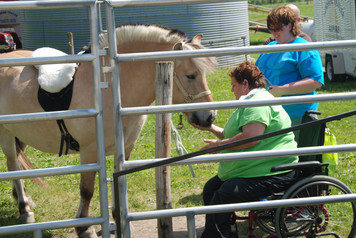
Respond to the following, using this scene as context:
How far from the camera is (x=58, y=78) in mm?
4203

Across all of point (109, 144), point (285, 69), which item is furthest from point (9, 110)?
point (285, 69)

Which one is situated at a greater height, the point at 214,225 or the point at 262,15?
the point at 262,15

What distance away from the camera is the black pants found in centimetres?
355

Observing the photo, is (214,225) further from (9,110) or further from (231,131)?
(9,110)

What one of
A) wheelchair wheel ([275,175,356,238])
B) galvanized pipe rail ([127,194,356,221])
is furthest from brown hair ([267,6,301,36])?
galvanized pipe rail ([127,194,356,221])

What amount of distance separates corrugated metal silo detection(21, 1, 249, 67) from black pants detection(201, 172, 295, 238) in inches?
508

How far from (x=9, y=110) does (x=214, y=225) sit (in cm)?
231

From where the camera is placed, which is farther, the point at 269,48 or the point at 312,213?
the point at 312,213

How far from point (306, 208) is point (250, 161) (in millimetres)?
624

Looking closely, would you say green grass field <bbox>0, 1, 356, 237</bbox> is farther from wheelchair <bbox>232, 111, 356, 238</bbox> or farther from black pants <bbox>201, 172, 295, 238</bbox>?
black pants <bbox>201, 172, 295, 238</bbox>

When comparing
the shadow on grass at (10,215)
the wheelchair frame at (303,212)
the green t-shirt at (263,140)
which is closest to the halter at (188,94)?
the green t-shirt at (263,140)

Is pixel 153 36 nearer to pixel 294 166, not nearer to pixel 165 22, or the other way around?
pixel 294 166

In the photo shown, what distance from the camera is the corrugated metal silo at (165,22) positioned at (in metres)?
16.2

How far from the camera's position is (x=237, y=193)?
3.54 metres
